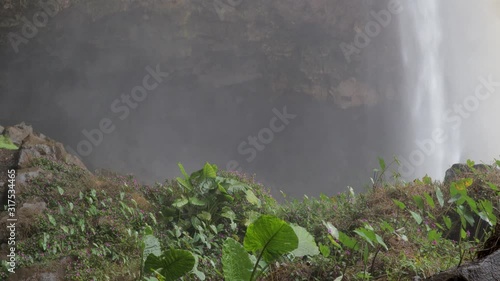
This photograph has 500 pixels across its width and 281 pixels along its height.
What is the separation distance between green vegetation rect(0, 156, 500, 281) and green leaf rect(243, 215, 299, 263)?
1.26ft

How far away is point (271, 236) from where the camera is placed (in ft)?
4.84

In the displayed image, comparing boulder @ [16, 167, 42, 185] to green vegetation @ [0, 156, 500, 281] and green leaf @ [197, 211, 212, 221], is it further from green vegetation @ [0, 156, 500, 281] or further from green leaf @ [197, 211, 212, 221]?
green leaf @ [197, 211, 212, 221]

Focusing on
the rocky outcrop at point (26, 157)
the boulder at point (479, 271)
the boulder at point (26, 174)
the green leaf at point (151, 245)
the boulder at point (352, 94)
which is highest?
the boulder at point (352, 94)

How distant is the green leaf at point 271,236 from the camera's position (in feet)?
4.77

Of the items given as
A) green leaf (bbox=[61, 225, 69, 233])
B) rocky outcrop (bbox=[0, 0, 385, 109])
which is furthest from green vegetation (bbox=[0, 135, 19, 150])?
rocky outcrop (bbox=[0, 0, 385, 109])

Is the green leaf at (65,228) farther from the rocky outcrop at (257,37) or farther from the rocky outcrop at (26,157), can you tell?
the rocky outcrop at (257,37)

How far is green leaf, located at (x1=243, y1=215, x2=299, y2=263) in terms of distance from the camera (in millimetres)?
1452

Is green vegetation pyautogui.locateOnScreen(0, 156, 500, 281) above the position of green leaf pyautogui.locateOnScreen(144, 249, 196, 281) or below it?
above

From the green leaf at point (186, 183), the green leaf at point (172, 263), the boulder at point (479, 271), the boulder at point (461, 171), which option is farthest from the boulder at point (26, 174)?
the boulder at point (461, 171)

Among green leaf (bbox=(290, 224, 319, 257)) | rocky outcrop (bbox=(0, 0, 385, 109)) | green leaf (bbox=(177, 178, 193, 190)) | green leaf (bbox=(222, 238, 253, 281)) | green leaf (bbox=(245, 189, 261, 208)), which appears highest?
rocky outcrop (bbox=(0, 0, 385, 109))

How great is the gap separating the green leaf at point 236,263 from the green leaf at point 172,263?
19 centimetres

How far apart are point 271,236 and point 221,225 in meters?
2.72

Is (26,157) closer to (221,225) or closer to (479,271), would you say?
(221,225)

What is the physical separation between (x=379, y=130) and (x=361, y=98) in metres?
2.37
